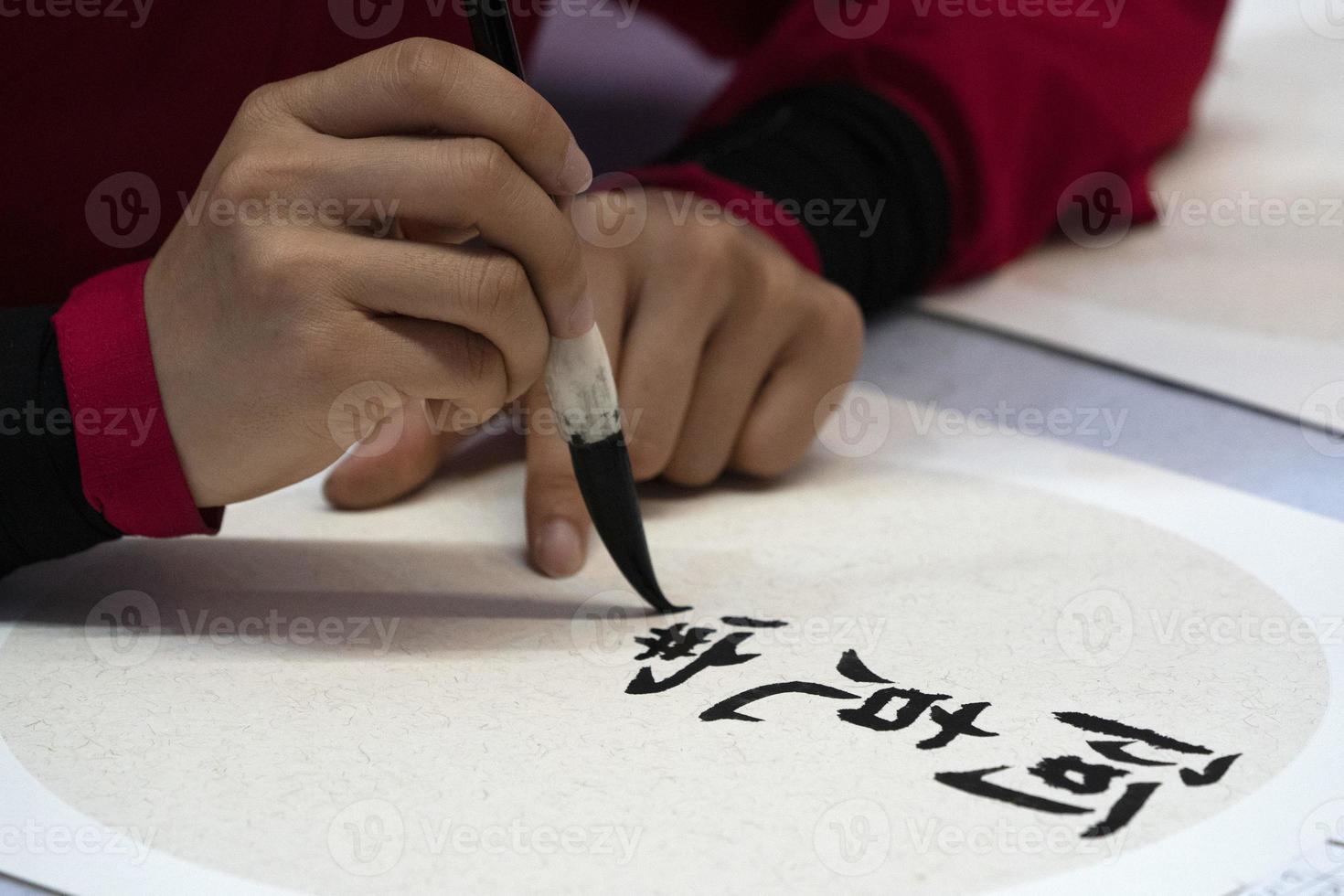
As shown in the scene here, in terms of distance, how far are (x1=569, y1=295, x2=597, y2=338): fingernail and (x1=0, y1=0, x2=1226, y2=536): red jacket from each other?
0.49 feet

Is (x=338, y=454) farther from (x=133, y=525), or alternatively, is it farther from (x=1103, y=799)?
(x=1103, y=799)

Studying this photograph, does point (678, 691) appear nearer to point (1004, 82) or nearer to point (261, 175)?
point (261, 175)

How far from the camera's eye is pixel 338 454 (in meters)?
0.45

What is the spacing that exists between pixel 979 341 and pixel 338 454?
422 millimetres

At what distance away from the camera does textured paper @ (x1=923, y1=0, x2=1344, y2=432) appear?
665 millimetres

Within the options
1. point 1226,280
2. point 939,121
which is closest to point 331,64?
point 939,121

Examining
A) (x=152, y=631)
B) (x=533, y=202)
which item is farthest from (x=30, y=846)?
(x=533, y=202)

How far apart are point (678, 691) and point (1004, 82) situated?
0.53m

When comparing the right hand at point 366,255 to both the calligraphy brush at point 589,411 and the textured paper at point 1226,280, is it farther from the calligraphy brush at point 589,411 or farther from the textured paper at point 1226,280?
the textured paper at point 1226,280

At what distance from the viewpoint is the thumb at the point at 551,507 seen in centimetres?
51

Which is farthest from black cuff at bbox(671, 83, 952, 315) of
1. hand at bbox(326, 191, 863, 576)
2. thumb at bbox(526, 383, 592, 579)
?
thumb at bbox(526, 383, 592, 579)

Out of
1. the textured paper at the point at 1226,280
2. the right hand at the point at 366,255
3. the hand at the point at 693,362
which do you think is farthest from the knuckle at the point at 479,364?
the textured paper at the point at 1226,280

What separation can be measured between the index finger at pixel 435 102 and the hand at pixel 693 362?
16 centimetres

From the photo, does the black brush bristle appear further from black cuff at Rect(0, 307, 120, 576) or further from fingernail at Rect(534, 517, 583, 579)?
black cuff at Rect(0, 307, 120, 576)
